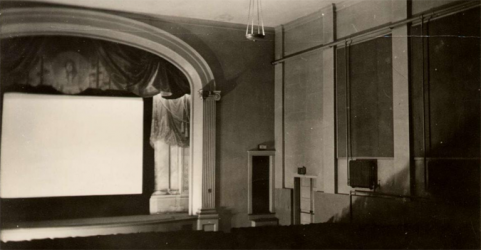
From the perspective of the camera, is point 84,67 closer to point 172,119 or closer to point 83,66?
point 83,66

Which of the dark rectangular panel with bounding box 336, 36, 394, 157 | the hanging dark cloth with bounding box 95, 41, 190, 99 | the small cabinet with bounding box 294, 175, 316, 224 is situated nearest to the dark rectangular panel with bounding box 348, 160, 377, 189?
the dark rectangular panel with bounding box 336, 36, 394, 157

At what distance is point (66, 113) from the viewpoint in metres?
9.84

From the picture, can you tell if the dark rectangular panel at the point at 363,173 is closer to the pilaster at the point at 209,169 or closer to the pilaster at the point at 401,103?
the pilaster at the point at 401,103

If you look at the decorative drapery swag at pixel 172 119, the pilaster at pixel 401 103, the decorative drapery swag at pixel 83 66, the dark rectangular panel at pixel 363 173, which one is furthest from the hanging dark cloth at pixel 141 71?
the pilaster at pixel 401 103

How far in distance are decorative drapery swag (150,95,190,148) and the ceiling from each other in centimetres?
222

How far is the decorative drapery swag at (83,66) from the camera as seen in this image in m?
8.20

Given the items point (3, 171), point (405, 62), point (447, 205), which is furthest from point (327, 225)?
point (3, 171)

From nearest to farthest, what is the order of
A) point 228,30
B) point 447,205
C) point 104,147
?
point 447,205, point 228,30, point 104,147

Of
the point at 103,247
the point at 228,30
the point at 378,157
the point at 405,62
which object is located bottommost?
the point at 103,247

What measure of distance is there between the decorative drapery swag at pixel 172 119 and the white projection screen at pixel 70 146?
1.67 feet

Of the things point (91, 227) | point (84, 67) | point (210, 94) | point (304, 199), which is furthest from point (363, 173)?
point (84, 67)

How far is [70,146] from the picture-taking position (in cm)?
986

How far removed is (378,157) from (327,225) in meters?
1.48

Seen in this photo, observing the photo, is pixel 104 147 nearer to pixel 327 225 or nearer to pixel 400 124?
pixel 327 225
